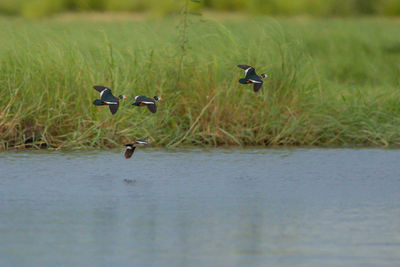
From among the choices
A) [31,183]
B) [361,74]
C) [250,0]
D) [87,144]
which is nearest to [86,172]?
[31,183]

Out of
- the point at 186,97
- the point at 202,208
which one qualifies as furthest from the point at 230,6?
the point at 202,208

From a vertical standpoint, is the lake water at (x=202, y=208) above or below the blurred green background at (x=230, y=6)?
above

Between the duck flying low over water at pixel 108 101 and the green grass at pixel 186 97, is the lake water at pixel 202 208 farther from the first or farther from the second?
the duck flying low over water at pixel 108 101

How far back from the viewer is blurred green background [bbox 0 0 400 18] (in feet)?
117

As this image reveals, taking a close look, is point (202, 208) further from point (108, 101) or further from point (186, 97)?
point (186, 97)

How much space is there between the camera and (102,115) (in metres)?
11.5

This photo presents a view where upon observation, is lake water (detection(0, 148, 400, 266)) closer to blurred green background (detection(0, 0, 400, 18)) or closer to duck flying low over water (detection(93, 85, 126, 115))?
duck flying low over water (detection(93, 85, 126, 115))

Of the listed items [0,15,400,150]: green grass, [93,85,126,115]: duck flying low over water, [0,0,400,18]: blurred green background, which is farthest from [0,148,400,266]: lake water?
[0,0,400,18]: blurred green background

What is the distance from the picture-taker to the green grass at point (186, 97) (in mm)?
11445

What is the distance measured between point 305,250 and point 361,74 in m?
15.7

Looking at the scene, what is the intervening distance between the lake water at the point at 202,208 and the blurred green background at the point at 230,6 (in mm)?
24943

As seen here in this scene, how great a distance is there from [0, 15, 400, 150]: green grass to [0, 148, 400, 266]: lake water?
0.49 meters

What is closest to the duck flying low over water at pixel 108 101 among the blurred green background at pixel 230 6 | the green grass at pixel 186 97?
the green grass at pixel 186 97

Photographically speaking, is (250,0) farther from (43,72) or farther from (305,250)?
(305,250)
